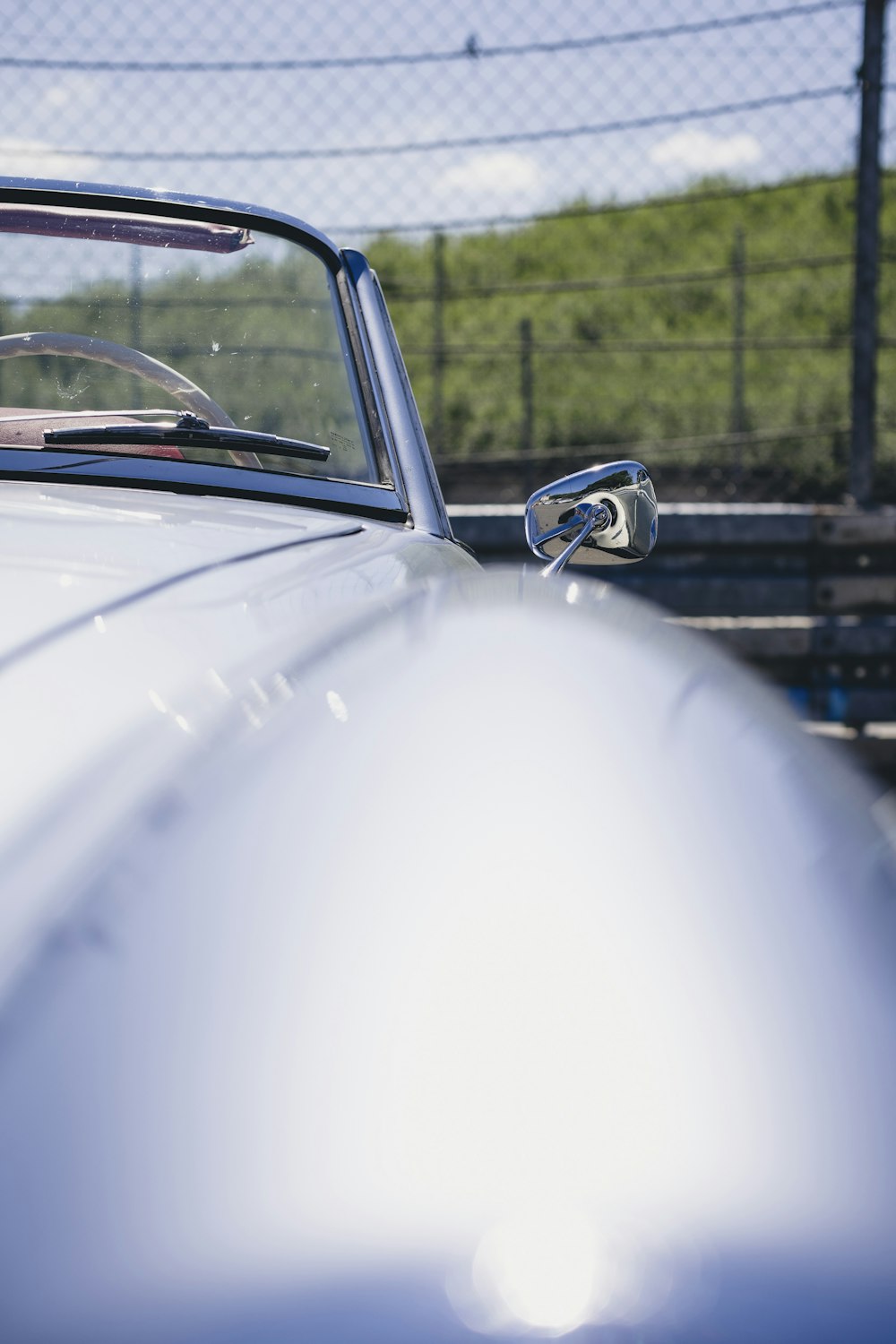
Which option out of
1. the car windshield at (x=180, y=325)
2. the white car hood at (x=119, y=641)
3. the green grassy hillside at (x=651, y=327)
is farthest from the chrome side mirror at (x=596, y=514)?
the green grassy hillside at (x=651, y=327)

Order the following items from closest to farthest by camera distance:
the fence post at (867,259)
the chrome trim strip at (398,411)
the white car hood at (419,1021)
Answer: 1. the white car hood at (419,1021)
2. the chrome trim strip at (398,411)
3. the fence post at (867,259)

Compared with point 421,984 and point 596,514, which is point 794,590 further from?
point 421,984

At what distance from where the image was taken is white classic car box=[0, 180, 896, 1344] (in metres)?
0.45

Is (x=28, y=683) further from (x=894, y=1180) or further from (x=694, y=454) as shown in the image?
(x=694, y=454)

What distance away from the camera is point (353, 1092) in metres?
0.50

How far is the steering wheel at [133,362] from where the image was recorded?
7.39ft

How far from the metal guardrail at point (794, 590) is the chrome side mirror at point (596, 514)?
2.77 metres

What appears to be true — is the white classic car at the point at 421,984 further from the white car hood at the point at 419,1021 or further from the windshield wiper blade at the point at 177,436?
the windshield wiper blade at the point at 177,436

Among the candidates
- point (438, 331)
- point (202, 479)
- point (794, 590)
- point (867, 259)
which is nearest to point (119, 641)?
point (202, 479)

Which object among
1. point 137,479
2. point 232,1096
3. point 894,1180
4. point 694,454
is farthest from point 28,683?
point 694,454

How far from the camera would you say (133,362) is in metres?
2.27

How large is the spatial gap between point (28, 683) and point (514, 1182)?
1.31 feet

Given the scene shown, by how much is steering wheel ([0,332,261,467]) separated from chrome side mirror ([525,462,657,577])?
627mm

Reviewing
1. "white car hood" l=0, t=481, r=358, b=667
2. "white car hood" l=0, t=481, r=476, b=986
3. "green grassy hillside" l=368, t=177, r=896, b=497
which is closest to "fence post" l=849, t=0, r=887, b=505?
"white car hood" l=0, t=481, r=358, b=667
